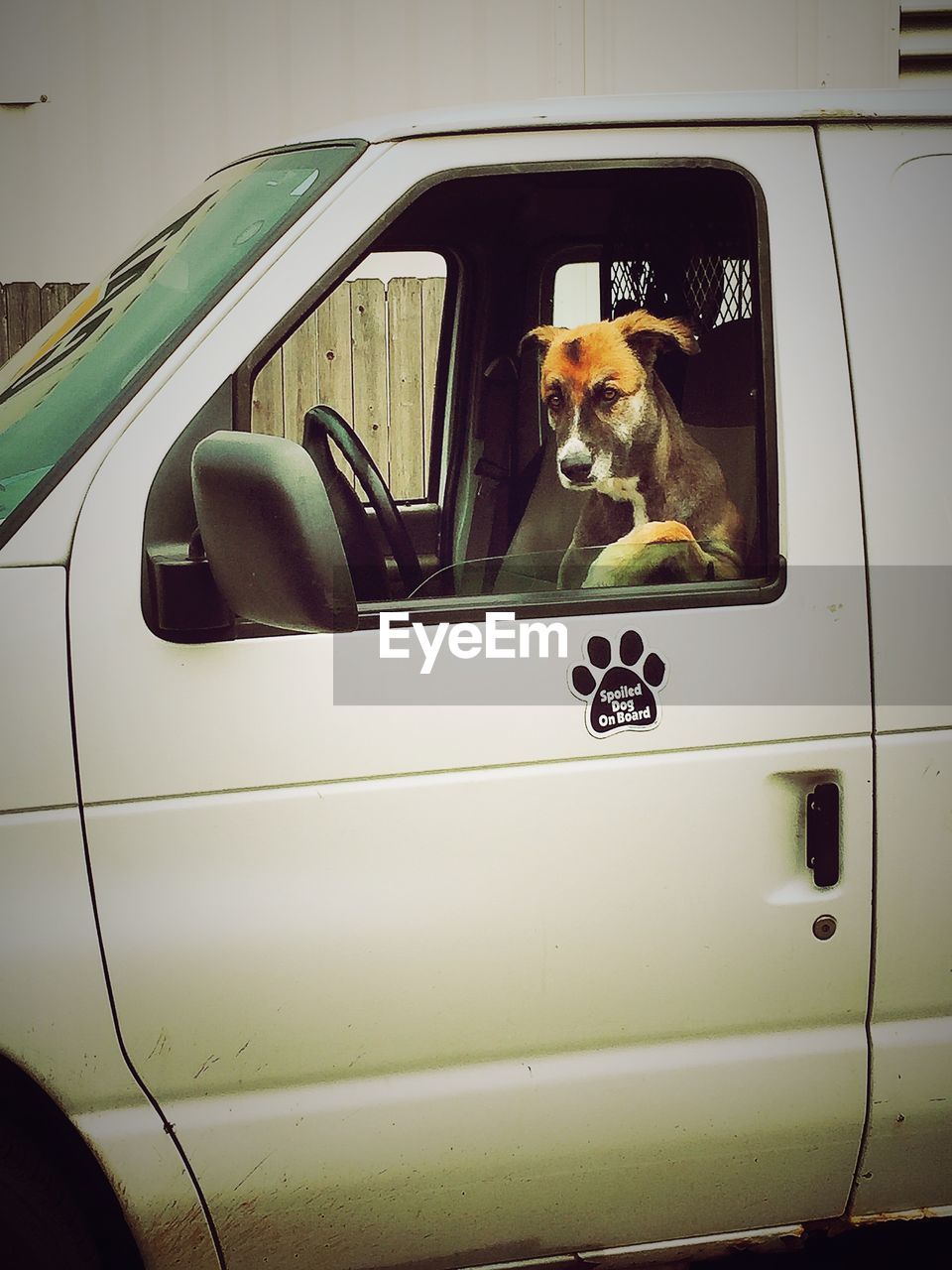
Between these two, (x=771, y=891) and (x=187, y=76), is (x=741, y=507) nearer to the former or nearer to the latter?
(x=771, y=891)

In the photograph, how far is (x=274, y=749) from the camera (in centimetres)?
172

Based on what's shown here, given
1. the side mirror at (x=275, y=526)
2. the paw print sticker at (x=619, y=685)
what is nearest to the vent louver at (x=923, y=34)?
the paw print sticker at (x=619, y=685)

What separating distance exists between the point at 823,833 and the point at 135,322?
4.36ft

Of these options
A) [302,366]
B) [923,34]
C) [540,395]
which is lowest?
[540,395]

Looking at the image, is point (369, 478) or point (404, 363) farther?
point (404, 363)

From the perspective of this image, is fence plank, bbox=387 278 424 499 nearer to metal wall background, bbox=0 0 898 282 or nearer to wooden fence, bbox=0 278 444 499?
wooden fence, bbox=0 278 444 499

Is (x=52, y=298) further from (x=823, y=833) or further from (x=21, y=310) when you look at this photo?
(x=823, y=833)

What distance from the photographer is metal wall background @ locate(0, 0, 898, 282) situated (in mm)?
7082

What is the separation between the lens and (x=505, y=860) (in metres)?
1.76

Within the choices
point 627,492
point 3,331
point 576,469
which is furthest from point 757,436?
point 3,331

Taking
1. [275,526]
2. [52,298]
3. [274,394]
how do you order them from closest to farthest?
[275,526] < [274,394] < [52,298]

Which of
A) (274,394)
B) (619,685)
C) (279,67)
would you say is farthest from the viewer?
(279,67)

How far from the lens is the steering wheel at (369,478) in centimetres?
239

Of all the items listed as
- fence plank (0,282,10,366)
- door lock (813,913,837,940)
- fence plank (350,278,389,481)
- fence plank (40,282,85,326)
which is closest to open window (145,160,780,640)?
door lock (813,913,837,940)
